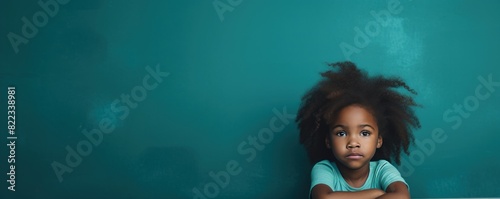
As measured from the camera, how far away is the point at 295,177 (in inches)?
103

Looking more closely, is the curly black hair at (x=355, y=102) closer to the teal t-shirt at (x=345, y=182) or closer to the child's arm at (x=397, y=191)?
the teal t-shirt at (x=345, y=182)

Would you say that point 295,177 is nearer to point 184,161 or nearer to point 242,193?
point 242,193

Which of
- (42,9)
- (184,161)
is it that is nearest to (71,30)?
(42,9)

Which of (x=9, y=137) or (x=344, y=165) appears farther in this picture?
(x=9, y=137)

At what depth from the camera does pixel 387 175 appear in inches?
84.5

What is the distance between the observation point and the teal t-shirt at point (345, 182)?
2123 mm

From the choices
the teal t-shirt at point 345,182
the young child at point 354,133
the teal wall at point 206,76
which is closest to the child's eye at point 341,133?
the young child at point 354,133

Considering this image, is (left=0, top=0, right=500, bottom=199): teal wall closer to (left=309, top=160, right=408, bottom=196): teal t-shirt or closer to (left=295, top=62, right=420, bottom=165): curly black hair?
(left=295, top=62, right=420, bottom=165): curly black hair

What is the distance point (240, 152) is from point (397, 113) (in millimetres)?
745

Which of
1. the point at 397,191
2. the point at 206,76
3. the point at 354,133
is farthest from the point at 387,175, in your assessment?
the point at 206,76

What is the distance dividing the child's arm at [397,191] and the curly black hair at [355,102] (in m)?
0.23

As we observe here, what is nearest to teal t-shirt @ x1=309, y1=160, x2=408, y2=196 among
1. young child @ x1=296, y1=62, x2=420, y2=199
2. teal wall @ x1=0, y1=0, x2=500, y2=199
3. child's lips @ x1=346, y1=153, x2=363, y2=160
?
young child @ x1=296, y1=62, x2=420, y2=199

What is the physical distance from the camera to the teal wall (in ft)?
8.43

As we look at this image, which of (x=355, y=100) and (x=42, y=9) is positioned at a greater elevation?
(x=42, y=9)
